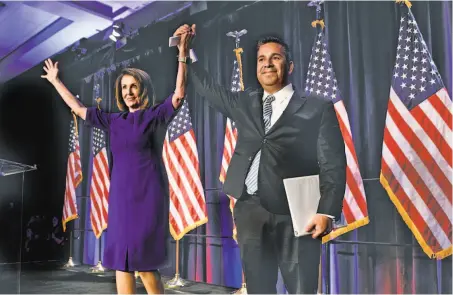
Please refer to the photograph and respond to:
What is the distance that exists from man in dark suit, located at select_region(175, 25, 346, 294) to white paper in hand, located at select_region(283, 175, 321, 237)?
0.11ft

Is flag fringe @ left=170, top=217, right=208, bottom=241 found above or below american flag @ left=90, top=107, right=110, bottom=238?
below

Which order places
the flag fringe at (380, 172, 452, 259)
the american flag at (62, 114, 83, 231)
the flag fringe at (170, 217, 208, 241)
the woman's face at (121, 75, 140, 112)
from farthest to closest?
1. the american flag at (62, 114, 83, 231)
2. the flag fringe at (170, 217, 208, 241)
3. the woman's face at (121, 75, 140, 112)
4. the flag fringe at (380, 172, 452, 259)

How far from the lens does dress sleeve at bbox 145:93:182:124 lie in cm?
271

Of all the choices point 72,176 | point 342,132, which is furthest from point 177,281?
point 342,132

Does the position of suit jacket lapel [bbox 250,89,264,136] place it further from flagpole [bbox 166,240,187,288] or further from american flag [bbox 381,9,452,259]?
flagpole [bbox 166,240,187,288]

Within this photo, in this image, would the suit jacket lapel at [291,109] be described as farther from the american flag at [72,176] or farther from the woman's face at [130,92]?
the american flag at [72,176]

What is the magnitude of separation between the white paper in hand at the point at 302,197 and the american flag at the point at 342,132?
650 millimetres

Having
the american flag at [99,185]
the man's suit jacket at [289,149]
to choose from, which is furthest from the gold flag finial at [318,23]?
the american flag at [99,185]

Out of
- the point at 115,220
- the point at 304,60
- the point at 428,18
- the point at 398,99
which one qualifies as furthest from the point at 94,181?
the point at 428,18

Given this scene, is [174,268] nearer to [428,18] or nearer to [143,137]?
[143,137]

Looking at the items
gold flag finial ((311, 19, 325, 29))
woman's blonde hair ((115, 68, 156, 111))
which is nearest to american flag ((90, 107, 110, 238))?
woman's blonde hair ((115, 68, 156, 111))

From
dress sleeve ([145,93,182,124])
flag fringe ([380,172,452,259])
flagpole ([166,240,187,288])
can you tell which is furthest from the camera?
flagpole ([166,240,187,288])

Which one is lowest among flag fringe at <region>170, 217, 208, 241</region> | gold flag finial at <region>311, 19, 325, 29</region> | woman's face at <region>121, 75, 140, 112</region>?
flag fringe at <region>170, 217, 208, 241</region>

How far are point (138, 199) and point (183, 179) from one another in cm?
102
